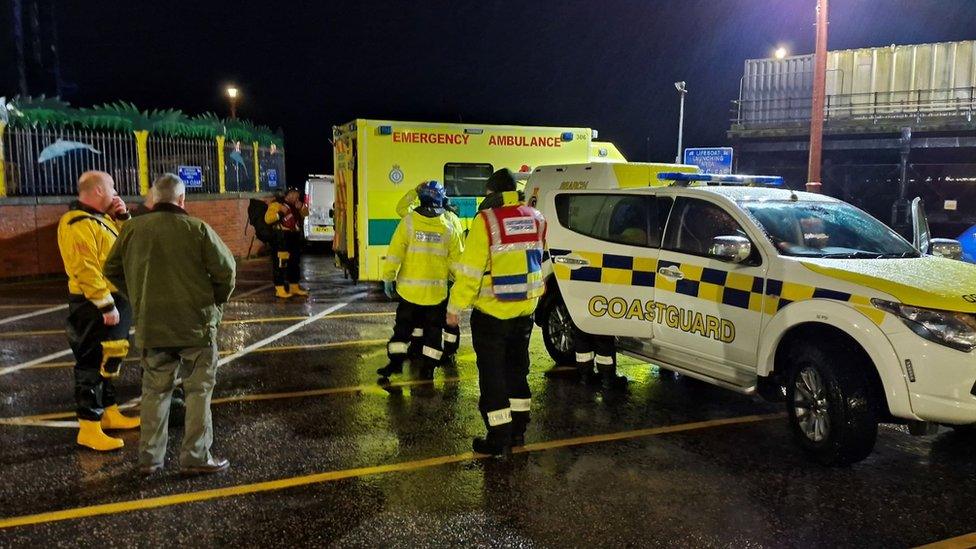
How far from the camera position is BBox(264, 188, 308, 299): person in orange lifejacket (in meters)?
11.6

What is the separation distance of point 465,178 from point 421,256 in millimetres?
5828

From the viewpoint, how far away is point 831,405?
15.1ft

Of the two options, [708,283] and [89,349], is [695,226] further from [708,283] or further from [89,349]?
[89,349]

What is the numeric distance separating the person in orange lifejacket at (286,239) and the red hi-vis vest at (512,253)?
739cm

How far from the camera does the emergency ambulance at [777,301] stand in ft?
14.1

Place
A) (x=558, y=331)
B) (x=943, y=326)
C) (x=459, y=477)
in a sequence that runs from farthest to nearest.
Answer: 1. (x=558, y=331)
2. (x=459, y=477)
3. (x=943, y=326)

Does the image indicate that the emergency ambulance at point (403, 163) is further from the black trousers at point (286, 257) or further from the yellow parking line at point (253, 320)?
the yellow parking line at point (253, 320)

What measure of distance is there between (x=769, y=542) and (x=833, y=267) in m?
1.91

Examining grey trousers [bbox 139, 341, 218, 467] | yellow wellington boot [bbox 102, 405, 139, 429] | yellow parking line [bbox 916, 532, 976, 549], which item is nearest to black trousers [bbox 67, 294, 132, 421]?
yellow wellington boot [bbox 102, 405, 139, 429]

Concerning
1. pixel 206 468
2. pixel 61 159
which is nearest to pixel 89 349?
pixel 206 468

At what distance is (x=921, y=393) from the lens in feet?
13.9

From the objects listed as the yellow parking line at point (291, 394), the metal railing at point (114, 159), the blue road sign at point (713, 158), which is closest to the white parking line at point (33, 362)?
the yellow parking line at point (291, 394)

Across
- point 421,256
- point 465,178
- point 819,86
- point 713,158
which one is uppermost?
point 819,86

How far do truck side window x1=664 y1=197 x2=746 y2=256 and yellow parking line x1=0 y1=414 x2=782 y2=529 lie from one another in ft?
4.50
